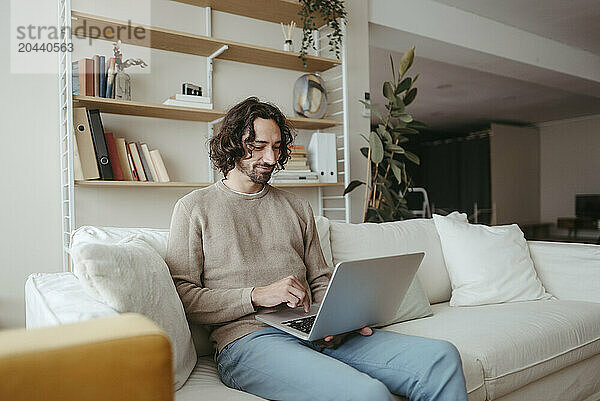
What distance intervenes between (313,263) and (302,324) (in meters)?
0.39

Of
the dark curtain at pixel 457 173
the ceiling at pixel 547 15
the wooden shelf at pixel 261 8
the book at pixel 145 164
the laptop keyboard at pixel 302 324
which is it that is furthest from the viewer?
the dark curtain at pixel 457 173

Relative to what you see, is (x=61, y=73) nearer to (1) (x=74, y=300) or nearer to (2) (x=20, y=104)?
(2) (x=20, y=104)

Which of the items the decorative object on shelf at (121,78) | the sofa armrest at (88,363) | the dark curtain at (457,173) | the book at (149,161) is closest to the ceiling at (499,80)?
the dark curtain at (457,173)

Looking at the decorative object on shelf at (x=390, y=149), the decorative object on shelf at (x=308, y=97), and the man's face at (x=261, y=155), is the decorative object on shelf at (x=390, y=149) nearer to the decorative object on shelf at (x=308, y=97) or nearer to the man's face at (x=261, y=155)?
the decorative object on shelf at (x=308, y=97)

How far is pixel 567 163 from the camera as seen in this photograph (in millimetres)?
9234

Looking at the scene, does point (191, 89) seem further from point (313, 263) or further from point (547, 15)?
point (547, 15)

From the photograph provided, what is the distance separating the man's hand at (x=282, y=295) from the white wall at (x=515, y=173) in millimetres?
8071

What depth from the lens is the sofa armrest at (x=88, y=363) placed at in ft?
2.10

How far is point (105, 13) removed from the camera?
269 cm

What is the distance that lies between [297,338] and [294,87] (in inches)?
81.3

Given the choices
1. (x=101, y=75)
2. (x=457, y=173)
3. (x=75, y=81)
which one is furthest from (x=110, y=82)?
(x=457, y=173)

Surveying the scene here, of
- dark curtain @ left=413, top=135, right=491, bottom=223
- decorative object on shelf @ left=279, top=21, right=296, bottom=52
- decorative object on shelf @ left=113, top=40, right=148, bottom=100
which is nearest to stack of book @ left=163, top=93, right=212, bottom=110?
decorative object on shelf @ left=113, top=40, right=148, bottom=100

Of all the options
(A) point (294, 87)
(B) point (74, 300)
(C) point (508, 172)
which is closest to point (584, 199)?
(C) point (508, 172)

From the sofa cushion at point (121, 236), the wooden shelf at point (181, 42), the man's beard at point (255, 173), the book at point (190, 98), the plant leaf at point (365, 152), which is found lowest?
the sofa cushion at point (121, 236)
